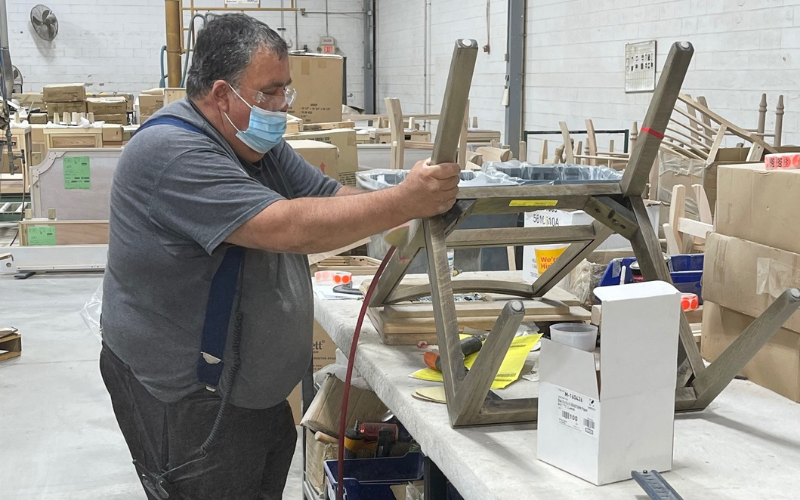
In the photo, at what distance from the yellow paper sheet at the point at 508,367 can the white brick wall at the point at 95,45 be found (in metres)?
12.7

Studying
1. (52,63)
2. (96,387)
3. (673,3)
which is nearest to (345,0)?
(52,63)

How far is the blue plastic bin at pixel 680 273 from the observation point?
2078mm

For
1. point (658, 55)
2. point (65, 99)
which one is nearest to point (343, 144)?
point (658, 55)

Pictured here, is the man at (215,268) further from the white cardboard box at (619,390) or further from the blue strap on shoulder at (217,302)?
the white cardboard box at (619,390)

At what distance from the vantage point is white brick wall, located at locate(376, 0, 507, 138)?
9.72m

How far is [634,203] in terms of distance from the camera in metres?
1.72

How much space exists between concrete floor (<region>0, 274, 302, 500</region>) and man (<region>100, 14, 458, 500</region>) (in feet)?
4.98

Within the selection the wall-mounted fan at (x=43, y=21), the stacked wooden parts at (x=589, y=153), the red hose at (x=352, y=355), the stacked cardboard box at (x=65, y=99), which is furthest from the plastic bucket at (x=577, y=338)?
the wall-mounted fan at (x=43, y=21)

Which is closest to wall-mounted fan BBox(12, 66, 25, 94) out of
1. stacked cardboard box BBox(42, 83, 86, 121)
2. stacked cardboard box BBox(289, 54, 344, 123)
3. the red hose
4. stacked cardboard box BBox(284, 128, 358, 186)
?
stacked cardboard box BBox(42, 83, 86, 121)

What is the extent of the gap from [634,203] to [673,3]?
5266 mm

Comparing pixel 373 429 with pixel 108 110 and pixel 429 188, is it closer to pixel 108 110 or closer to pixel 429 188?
pixel 429 188

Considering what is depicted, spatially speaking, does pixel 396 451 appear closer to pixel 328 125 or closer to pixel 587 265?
pixel 587 265

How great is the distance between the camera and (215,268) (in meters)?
1.79

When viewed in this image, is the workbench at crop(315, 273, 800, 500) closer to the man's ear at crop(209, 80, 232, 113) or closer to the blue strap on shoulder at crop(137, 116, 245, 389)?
the blue strap on shoulder at crop(137, 116, 245, 389)
